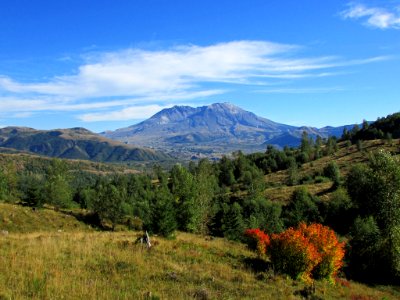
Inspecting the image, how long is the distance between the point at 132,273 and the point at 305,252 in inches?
439

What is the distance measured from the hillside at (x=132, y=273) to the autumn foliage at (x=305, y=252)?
3.06ft

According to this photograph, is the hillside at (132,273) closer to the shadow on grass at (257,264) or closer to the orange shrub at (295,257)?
the shadow on grass at (257,264)

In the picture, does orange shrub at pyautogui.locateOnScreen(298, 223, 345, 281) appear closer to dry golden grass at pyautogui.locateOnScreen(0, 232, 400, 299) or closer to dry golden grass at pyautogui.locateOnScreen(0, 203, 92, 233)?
dry golden grass at pyautogui.locateOnScreen(0, 232, 400, 299)

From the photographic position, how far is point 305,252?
22.3 metres

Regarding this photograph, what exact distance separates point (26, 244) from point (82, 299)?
10443 mm

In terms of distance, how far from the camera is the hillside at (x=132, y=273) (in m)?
13.2

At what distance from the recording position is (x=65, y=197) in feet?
336

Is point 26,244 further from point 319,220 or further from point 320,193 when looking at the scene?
point 320,193

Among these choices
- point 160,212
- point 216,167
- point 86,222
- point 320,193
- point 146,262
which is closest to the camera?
point 146,262

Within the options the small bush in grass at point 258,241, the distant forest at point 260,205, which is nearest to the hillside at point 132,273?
the small bush in grass at point 258,241

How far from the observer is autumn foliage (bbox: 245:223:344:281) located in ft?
72.9

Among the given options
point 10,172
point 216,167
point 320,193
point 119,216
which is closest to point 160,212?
point 119,216

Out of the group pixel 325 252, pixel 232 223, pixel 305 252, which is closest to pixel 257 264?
pixel 305 252

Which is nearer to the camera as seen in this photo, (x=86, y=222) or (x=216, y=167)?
(x=86, y=222)
